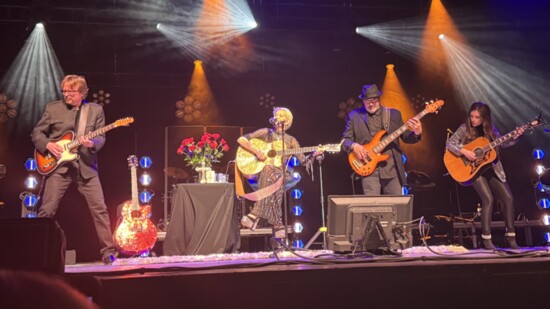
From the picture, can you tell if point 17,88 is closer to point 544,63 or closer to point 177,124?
point 177,124

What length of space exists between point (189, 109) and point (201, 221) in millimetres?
4289

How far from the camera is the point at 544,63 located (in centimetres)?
1014

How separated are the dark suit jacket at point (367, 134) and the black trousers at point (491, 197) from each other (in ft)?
3.13

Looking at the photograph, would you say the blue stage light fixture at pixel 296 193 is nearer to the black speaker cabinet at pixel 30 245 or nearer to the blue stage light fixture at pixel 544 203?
the blue stage light fixture at pixel 544 203

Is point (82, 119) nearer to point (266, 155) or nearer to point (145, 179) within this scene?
point (266, 155)

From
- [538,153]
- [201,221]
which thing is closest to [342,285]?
[201,221]

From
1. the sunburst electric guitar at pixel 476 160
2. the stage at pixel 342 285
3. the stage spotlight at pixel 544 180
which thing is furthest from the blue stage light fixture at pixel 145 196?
the stage spotlight at pixel 544 180

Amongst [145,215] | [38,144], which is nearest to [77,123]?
[38,144]

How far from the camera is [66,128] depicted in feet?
20.5

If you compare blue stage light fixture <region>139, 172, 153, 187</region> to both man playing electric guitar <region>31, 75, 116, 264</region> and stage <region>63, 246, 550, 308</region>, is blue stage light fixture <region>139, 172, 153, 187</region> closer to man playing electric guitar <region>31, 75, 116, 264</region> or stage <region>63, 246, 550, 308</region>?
man playing electric guitar <region>31, 75, 116, 264</region>

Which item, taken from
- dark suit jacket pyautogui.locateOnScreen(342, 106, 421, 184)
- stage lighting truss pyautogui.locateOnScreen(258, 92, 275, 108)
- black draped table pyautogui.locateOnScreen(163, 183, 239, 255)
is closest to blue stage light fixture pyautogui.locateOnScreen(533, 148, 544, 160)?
dark suit jacket pyautogui.locateOnScreen(342, 106, 421, 184)

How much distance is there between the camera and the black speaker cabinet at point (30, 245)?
198 cm

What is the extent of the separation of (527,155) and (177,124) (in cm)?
717

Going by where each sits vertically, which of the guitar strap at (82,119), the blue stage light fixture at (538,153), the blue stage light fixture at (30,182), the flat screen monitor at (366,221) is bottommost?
the flat screen monitor at (366,221)
